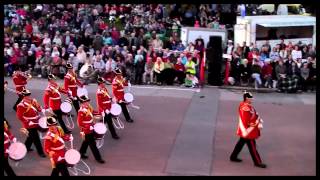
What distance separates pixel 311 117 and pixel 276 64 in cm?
332

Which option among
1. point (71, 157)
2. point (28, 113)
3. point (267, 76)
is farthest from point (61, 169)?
point (267, 76)

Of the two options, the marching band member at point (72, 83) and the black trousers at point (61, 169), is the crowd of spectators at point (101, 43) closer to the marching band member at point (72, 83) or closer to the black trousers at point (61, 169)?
the marching band member at point (72, 83)

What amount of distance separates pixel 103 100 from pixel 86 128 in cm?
153

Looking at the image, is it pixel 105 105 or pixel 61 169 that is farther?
pixel 105 105

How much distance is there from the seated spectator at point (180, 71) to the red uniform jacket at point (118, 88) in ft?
11.3

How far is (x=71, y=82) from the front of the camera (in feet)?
43.9

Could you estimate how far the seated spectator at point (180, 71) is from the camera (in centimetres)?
1680

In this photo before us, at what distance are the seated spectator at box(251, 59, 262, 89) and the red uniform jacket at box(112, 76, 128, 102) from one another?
13.8 feet

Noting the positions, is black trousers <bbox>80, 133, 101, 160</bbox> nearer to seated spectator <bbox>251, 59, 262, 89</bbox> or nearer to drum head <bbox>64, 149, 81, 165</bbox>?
drum head <bbox>64, 149, 81, 165</bbox>

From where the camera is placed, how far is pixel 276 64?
1652cm

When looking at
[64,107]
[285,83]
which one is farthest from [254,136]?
[285,83]

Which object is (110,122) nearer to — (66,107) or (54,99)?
(66,107)

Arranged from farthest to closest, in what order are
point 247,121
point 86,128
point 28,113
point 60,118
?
point 60,118 → point 28,113 → point 247,121 → point 86,128
